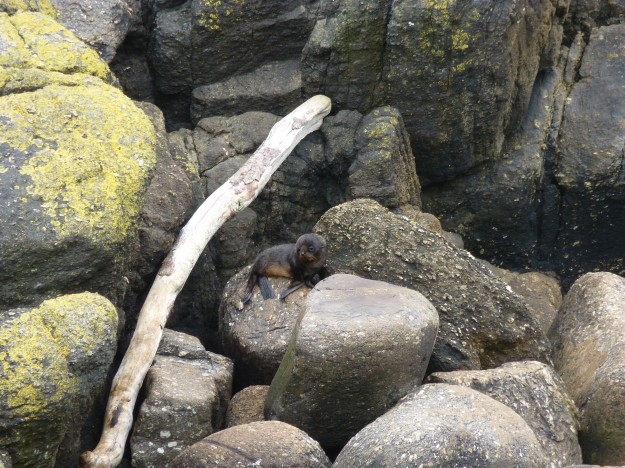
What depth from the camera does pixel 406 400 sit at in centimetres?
683

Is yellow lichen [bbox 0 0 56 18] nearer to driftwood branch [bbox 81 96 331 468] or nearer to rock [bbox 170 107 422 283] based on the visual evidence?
rock [bbox 170 107 422 283]

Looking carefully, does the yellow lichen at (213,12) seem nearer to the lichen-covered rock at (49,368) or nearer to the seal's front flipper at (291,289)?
the seal's front flipper at (291,289)

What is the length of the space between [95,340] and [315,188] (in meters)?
4.80

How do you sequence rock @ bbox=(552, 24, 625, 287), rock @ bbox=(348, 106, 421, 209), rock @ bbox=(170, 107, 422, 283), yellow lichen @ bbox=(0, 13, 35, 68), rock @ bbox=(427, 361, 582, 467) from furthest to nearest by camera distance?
rock @ bbox=(552, 24, 625, 287)
rock @ bbox=(348, 106, 421, 209)
rock @ bbox=(170, 107, 422, 283)
yellow lichen @ bbox=(0, 13, 35, 68)
rock @ bbox=(427, 361, 582, 467)

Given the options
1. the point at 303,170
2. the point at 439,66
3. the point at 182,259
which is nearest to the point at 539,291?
the point at 439,66

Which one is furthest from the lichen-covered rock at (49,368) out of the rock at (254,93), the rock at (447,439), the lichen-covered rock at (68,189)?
the rock at (254,93)

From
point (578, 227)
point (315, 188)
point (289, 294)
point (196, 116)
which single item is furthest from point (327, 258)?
point (578, 227)

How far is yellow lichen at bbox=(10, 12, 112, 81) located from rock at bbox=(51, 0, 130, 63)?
1.35m

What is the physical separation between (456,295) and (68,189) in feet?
10.5

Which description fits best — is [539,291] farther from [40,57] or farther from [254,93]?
[40,57]

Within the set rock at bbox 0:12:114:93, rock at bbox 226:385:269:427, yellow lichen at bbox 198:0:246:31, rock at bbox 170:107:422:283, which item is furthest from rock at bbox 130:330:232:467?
yellow lichen at bbox 198:0:246:31

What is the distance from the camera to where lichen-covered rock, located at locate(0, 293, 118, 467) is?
616 cm

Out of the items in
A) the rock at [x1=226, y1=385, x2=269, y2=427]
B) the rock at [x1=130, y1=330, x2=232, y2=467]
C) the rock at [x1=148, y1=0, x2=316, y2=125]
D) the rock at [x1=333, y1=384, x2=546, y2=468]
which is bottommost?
the rock at [x1=226, y1=385, x2=269, y2=427]

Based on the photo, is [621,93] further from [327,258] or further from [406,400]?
[406,400]
